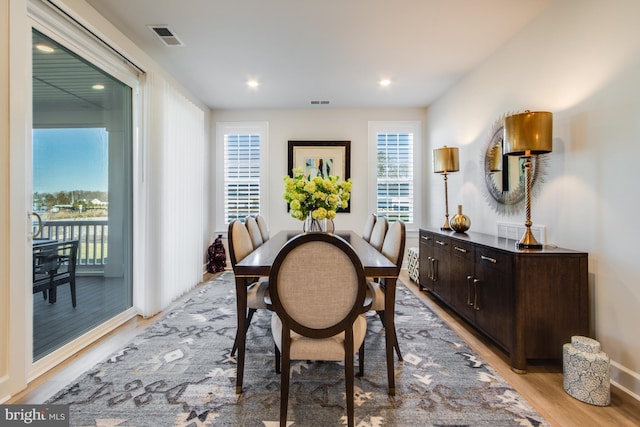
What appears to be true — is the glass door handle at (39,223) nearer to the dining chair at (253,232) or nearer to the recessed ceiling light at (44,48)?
the recessed ceiling light at (44,48)

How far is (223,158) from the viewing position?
492cm

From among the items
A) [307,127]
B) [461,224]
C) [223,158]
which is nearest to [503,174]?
[461,224]

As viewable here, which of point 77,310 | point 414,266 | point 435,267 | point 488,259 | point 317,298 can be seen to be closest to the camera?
point 317,298

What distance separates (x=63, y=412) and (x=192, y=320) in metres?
1.27

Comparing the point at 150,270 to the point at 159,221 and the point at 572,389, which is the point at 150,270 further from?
the point at 572,389

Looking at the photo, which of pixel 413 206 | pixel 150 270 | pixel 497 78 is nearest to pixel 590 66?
pixel 497 78

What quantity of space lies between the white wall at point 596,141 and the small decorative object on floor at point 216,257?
4023 mm

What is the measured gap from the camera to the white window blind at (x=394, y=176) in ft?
16.1

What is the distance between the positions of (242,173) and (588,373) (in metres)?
4.64

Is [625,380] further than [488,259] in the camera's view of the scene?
No

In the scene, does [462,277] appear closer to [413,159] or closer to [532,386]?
[532,386]

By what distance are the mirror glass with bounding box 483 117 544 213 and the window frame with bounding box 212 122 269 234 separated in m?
3.25

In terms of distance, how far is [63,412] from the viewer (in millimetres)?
1547

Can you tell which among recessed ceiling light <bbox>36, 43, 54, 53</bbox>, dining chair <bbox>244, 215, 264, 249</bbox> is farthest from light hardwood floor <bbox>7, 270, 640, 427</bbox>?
recessed ceiling light <bbox>36, 43, 54, 53</bbox>
